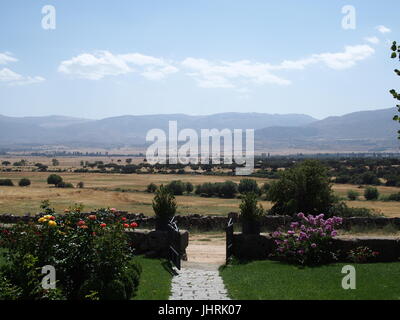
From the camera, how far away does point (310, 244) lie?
13227 mm

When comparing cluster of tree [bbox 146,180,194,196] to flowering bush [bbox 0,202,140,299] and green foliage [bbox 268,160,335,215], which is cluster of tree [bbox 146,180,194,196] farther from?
flowering bush [bbox 0,202,140,299]

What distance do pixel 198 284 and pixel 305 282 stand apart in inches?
95.7

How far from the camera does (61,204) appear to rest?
35531mm

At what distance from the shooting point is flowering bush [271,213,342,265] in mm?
13062

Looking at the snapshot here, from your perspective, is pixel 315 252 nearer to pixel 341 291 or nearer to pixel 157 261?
pixel 341 291

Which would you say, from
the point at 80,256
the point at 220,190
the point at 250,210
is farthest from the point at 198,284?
the point at 220,190

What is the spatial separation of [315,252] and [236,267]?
7.15ft

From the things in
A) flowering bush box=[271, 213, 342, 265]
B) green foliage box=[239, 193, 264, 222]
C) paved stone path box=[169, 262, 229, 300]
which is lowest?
paved stone path box=[169, 262, 229, 300]

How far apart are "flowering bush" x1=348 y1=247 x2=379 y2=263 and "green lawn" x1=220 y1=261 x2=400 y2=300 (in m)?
0.48

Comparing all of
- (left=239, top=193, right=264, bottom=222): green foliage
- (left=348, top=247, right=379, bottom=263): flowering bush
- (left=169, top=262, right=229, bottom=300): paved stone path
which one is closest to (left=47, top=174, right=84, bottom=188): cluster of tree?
(left=239, top=193, right=264, bottom=222): green foliage

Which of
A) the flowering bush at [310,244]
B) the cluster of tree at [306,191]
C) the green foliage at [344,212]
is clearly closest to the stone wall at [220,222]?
the cluster of tree at [306,191]

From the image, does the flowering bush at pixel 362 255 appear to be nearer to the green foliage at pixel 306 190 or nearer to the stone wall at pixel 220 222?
the stone wall at pixel 220 222

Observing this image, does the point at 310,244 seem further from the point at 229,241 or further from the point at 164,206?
the point at 164,206
